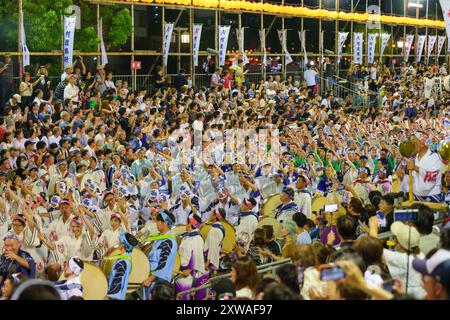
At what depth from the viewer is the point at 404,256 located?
6.66m

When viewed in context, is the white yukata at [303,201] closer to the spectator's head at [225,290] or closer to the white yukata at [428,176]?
the white yukata at [428,176]

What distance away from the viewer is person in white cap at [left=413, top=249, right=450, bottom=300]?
5.33 meters

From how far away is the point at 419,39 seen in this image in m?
35.5

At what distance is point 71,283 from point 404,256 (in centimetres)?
368

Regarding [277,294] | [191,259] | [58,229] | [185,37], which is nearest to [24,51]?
[185,37]

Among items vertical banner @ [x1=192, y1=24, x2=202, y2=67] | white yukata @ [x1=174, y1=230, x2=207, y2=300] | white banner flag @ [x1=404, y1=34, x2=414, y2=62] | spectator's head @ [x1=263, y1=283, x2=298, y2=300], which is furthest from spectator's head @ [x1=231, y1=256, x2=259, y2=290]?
white banner flag @ [x1=404, y1=34, x2=414, y2=62]

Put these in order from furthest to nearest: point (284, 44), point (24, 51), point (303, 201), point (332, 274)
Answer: point (284, 44) → point (24, 51) → point (303, 201) → point (332, 274)

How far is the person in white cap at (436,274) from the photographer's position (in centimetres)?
533

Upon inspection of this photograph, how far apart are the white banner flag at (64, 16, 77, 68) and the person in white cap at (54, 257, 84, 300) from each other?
10531mm

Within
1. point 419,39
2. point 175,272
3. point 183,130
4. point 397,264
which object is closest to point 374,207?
point 175,272

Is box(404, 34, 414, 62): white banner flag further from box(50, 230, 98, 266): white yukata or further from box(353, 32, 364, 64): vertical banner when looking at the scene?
box(50, 230, 98, 266): white yukata

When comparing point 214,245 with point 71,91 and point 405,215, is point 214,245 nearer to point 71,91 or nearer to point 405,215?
point 405,215

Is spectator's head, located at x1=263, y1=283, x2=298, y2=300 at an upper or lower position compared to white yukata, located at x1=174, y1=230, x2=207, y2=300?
upper

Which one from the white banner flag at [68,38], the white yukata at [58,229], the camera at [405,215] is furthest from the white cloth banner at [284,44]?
the camera at [405,215]
